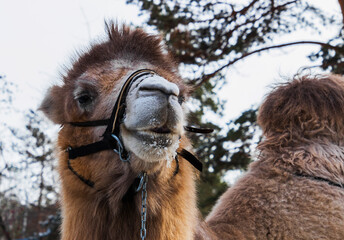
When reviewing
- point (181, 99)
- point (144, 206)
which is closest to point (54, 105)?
point (181, 99)

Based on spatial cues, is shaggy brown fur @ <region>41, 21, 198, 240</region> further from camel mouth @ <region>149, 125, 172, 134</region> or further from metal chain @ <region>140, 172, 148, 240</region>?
camel mouth @ <region>149, 125, 172, 134</region>

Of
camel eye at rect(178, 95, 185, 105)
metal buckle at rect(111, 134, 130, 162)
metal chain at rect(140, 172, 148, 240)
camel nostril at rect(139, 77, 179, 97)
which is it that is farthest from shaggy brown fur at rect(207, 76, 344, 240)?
camel nostril at rect(139, 77, 179, 97)

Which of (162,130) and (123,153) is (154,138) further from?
(123,153)

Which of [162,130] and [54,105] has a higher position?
[54,105]

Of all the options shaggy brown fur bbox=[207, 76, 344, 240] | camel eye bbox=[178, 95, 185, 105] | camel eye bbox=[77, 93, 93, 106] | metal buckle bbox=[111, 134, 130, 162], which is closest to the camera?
metal buckle bbox=[111, 134, 130, 162]

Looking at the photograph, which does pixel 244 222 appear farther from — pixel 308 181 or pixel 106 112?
pixel 106 112

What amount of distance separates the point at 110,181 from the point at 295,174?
1.85 m

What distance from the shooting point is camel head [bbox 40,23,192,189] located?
6.55ft

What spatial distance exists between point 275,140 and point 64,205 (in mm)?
2140

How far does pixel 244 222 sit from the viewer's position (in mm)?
3018

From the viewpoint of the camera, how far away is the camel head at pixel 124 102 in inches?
78.6

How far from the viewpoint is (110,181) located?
228 cm

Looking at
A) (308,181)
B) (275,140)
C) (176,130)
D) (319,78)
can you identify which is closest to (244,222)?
(308,181)

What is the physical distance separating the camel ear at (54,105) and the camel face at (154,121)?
0.96 meters
